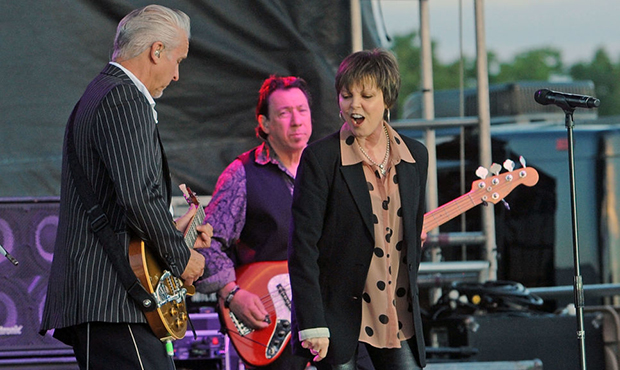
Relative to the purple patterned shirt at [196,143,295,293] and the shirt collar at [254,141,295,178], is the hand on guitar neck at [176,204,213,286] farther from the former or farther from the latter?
the shirt collar at [254,141,295,178]

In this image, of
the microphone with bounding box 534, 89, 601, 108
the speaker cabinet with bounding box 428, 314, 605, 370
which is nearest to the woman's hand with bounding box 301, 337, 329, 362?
the microphone with bounding box 534, 89, 601, 108

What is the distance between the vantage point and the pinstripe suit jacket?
2896 millimetres

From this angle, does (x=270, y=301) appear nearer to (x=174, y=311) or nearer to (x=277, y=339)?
(x=277, y=339)

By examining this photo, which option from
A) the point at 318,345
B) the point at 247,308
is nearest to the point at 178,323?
the point at 318,345

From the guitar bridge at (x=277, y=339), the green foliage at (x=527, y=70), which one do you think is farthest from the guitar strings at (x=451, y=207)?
the green foliage at (x=527, y=70)

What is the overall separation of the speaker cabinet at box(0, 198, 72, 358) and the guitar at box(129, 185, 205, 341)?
151 cm

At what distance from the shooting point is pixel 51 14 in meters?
4.68

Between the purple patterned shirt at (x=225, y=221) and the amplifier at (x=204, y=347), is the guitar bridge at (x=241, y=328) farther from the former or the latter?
the amplifier at (x=204, y=347)

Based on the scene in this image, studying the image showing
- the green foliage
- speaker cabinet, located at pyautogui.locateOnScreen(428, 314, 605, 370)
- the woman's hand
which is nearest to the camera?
the woman's hand

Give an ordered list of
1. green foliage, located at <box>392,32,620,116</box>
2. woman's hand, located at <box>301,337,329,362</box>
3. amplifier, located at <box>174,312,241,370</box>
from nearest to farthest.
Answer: woman's hand, located at <box>301,337,329,362</box>, amplifier, located at <box>174,312,241,370</box>, green foliage, located at <box>392,32,620,116</box>

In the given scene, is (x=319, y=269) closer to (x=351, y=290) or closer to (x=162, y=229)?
(x=351, y=290)

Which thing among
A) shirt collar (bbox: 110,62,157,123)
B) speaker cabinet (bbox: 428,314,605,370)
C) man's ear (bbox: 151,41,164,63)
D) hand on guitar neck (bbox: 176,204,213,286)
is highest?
man's ear (bbox: 151,41,164,63)

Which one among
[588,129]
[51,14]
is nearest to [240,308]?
[51,14]

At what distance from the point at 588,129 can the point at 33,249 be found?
5.56 metres
